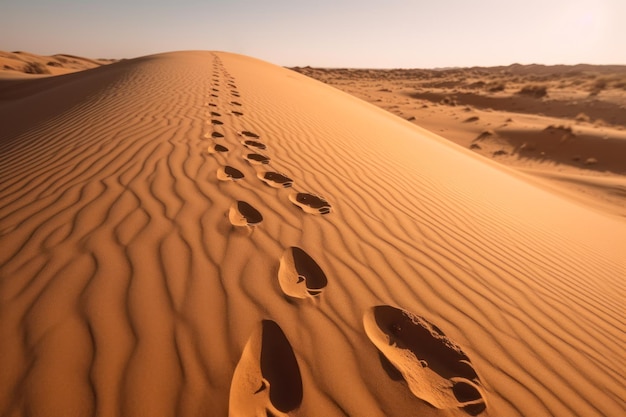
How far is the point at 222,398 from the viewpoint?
50.4 inches

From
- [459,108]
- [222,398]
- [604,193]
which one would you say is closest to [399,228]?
[222,398]

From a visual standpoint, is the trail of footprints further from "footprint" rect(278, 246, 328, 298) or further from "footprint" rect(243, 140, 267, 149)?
"footprint" rect(243, 140, 267, 149)

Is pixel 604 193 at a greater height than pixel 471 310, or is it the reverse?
pixel 471 310

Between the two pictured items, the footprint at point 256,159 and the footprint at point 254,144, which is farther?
the footprint at point 254,144

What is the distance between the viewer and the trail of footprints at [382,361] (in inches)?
53.2

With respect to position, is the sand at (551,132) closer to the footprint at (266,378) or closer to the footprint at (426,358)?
the footprint at (426,358)

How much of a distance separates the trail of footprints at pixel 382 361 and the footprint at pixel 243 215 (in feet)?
1.65

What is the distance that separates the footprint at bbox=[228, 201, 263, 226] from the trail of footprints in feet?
1.65

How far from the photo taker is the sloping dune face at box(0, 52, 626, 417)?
53.1 inches

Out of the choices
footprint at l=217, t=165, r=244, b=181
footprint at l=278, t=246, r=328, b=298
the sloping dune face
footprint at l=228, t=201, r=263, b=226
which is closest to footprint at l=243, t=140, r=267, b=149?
the sloping dune face

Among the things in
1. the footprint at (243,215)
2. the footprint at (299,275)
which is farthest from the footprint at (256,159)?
the footprint at (299,275)

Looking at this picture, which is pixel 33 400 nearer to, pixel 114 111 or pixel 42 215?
pixel 42 215

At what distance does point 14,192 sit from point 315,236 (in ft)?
8.28

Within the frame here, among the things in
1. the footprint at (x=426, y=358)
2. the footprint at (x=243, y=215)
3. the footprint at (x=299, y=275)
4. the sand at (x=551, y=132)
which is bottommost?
the sand at (x=551, y=132)
